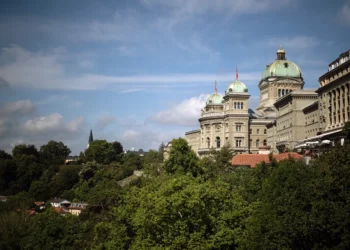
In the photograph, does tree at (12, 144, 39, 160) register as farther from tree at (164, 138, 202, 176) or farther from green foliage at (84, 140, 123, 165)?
tree at (164, 138, 202, 176)

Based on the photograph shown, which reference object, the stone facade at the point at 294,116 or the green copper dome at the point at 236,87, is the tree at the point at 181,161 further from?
the green copper dome at the point at 236,87

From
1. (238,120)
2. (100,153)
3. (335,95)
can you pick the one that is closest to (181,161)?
(335,95)

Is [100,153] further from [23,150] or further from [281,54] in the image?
[281,54]

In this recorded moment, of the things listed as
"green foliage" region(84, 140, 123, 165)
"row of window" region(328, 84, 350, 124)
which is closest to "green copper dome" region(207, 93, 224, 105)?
"green foliage" region(84, 140, 123, 165)

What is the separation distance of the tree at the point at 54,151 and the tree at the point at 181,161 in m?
89.9

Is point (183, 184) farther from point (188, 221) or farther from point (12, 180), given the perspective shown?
point (12, 180)

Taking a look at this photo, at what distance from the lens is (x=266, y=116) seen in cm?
12206

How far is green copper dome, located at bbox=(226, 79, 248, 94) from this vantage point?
119375mm

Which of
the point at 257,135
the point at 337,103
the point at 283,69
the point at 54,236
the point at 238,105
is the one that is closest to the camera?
the point at 54,236

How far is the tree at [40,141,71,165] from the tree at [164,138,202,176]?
89.9 metres

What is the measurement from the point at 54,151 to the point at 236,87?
69.6 meters

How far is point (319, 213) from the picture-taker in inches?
1165

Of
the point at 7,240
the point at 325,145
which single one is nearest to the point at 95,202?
the point at 7,240

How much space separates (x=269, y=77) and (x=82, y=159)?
5909 cm
